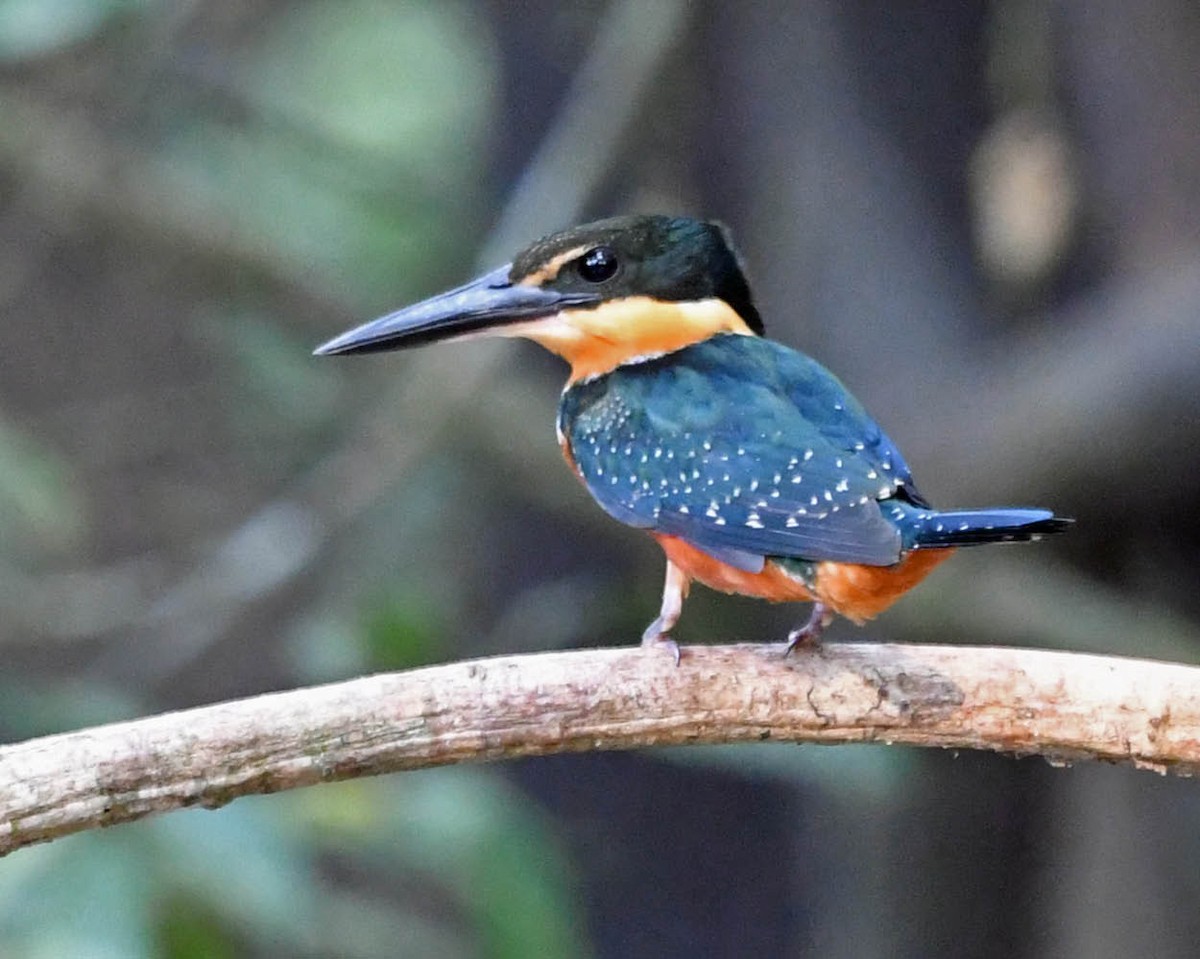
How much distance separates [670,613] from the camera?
1.98 meters

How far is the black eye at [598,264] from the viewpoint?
205cm

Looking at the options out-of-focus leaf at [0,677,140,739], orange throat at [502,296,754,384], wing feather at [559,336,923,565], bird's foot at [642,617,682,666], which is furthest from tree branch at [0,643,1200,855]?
out-of-focus leaf at [0,677,140,739]

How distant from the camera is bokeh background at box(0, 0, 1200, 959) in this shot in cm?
314

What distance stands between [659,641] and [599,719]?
16cm

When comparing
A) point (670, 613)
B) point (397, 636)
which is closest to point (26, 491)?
point (397, 636)

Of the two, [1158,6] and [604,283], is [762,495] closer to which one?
[604,283]

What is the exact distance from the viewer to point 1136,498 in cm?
320

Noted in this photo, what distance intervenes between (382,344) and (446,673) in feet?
1.68

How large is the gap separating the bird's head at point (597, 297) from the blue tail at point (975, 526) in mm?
426

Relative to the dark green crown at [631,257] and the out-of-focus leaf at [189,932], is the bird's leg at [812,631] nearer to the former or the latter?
the dark green crown at [631,257]

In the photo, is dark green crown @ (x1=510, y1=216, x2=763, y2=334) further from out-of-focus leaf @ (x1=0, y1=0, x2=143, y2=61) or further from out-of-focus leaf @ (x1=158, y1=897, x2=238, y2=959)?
out-of-focus leaf @ (x1=0, y1=0, x2=143, y2=61)

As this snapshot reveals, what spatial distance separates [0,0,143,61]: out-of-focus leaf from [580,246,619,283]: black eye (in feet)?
3.58

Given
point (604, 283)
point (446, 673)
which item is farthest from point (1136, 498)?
point (446, 673)

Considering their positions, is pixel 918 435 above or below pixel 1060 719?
above
